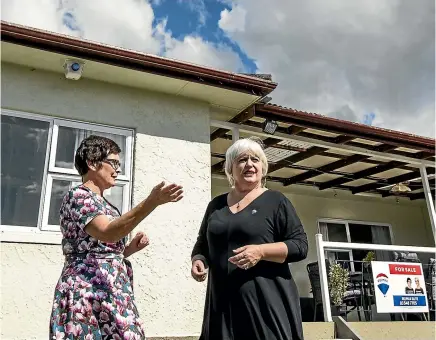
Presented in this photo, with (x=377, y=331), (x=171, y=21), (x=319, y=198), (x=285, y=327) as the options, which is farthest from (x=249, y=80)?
(x=319, y=198)

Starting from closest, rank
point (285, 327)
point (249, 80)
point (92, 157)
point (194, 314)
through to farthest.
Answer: point (285, 327) → point (92, 157) → point (194, 314) → point (249, 80)

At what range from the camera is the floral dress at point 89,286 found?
2012 millimetres

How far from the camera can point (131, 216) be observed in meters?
1.96

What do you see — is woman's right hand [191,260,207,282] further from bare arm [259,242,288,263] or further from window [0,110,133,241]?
window [0,110,133,241]

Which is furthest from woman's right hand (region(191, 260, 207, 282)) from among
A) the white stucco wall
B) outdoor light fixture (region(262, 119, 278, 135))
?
outdoor light fixture (region(262, 119, 278, 135))

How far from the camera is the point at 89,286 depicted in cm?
205

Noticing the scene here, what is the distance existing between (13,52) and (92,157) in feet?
10.1

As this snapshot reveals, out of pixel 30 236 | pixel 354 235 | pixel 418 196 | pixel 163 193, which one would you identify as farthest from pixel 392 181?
pixel 163 193

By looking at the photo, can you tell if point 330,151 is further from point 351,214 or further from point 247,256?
point 247,256

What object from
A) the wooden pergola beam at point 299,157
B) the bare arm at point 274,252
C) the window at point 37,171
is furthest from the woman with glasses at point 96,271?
the wooden pergola beam at point 299,157

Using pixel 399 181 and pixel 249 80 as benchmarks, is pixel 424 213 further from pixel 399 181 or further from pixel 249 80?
pixel 249 80

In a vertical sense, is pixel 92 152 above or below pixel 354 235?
below

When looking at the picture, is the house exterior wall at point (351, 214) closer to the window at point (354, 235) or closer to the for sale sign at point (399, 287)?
the window at point (354, 235)

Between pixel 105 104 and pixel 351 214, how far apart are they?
7.65 meters
